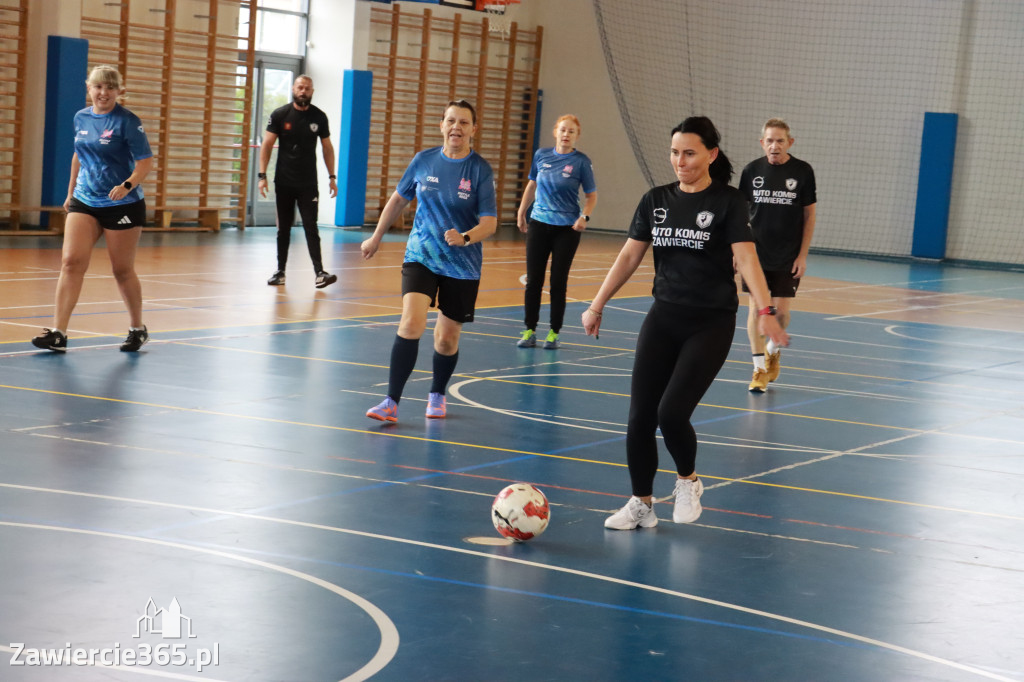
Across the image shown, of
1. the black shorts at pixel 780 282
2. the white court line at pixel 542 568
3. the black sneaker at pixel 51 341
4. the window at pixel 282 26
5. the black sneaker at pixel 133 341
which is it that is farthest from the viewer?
the window at pixel 282 26

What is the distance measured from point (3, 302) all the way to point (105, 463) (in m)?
5.60

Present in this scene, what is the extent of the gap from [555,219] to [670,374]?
17.7 feet

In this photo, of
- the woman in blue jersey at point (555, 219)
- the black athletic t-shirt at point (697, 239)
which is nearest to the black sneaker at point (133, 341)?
the woman in blue jersey at point (555, 219)

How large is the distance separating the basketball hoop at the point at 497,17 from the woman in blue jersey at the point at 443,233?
15.4 m

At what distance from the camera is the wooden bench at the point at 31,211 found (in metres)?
16.5

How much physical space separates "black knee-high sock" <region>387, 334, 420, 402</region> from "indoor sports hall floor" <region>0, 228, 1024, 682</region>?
264 mm

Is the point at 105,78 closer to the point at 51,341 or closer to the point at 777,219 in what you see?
the point at 51,341

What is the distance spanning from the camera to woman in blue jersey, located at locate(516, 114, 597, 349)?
10.6 meters

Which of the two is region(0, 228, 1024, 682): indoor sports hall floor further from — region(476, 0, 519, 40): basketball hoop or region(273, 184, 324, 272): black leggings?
region(476, 0, 519, 40): basketball hoop

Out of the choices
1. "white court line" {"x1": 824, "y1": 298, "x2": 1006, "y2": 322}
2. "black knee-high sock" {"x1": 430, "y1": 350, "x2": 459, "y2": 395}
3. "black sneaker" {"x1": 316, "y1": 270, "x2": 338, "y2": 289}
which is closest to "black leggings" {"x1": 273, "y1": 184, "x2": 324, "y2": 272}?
"black sneaker" {"x1": 316, "y1": 270, "x2": 338, "y2": 289}

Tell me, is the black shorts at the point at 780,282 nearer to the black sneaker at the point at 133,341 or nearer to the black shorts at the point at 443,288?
the black shorts at the point at 443,288

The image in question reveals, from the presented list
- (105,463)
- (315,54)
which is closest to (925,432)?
(105,463)

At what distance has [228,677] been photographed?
3.52 m

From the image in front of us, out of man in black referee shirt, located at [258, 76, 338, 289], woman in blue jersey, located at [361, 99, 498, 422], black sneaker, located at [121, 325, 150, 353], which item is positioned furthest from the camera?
man in black referee shirt, located at [258, 76, 338, 289]
